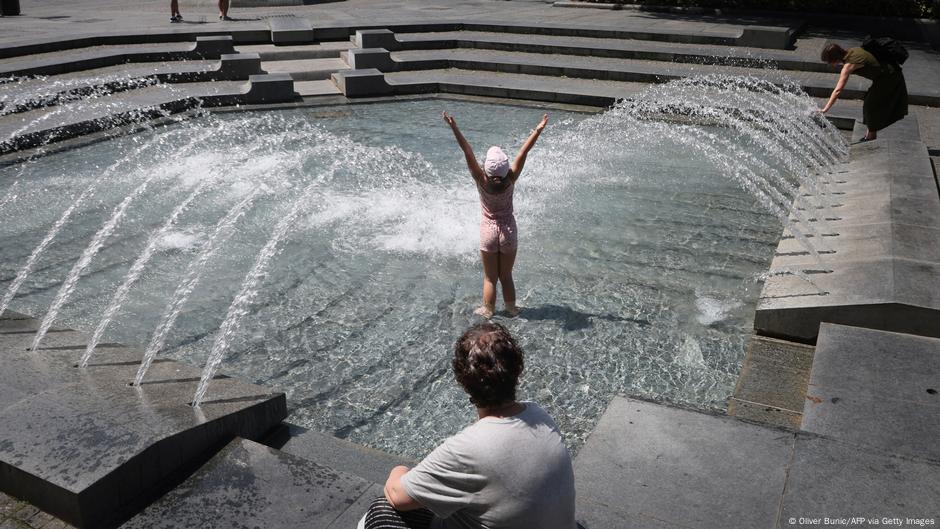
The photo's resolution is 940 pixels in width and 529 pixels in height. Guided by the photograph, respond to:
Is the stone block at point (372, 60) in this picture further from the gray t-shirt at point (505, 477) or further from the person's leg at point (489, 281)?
the gray t-shirt at point (505, 477)

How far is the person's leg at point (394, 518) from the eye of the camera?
3109 millimetres

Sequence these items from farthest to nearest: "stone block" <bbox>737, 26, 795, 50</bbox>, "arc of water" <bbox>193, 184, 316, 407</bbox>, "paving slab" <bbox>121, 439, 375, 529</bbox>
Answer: "stone block" <bbox>737, 26, 795, 50</bbox>
"arc of water" <bbox>193, 184, 316, 407</bbox>
"paving slab" <bbox>121, 439, 375, 529</bbox>

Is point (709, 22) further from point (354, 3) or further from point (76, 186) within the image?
point (76, 186)

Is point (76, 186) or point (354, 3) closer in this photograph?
point (76, 186)

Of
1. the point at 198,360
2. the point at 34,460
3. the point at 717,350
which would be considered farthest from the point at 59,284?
the point at 717,350

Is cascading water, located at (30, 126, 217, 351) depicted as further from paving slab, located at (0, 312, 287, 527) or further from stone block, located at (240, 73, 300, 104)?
stone block, located at (240, 73, 300, 104)

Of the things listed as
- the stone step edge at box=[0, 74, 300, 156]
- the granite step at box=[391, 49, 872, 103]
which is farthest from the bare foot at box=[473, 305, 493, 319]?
the granite step at box=[391, 49, 872, 103]

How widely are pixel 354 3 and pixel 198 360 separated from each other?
22.6 m

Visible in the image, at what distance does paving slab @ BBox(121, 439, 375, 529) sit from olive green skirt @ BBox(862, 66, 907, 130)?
923cm

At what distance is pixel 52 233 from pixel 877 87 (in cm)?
991

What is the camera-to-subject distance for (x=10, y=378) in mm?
4559

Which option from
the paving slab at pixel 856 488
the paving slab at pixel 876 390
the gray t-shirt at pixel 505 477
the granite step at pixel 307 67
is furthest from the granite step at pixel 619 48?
the gray t-shirt at pixel 505 477

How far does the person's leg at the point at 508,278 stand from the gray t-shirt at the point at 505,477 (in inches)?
137

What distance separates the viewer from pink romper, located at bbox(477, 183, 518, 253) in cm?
623
